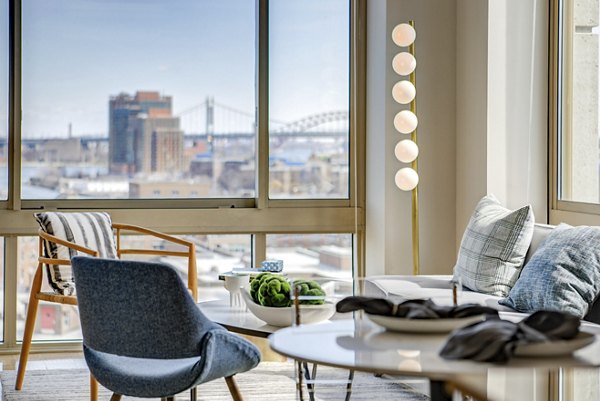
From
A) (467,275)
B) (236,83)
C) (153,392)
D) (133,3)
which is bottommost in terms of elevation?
(153,392)

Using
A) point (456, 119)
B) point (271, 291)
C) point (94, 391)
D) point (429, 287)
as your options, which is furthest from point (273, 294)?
point (456, 119)

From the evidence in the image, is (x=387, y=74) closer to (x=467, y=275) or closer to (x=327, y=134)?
(x=327, y=134)

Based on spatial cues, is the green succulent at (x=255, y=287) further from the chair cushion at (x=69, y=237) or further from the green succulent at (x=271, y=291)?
the chair cushion at (x=69, y=237)

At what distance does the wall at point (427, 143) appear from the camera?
5.12 meters

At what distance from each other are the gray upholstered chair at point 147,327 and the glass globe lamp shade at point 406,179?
216 centimetres

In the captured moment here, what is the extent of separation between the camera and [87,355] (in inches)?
113

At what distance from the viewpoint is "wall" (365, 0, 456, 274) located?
5125mm

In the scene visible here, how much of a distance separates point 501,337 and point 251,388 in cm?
280

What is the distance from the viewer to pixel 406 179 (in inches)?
186

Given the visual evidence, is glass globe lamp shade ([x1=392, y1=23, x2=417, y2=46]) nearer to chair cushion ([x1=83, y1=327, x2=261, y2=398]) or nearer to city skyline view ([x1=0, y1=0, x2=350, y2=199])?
city skyline view ([x1=0, y1=0, x2=350, y2=199])

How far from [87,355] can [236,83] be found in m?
2.86

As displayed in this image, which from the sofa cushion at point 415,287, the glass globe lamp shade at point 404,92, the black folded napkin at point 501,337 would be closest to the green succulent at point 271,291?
the sofa cushion at point 415,287

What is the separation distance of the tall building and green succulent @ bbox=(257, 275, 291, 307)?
2.35m

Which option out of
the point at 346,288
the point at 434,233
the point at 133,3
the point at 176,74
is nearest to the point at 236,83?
the point at 176,74
